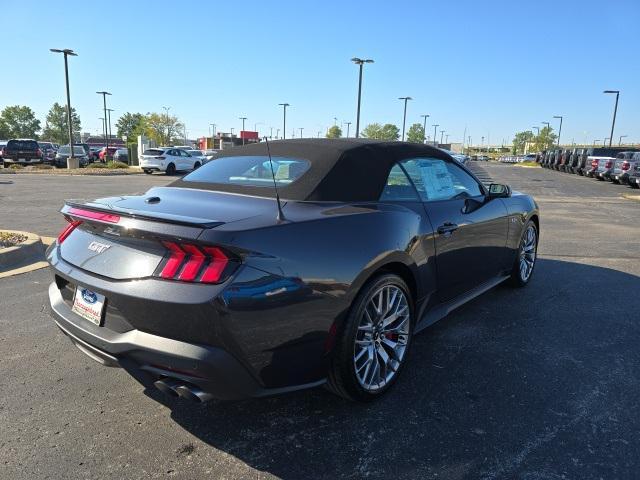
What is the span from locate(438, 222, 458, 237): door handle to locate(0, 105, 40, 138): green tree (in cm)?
12379

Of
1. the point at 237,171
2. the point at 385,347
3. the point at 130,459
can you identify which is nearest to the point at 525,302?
the point at 385,347

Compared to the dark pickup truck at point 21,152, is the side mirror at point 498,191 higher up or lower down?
higher up

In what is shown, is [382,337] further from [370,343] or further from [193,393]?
[193,393]

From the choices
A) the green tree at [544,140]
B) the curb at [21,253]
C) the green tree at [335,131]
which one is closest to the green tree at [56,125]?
the green tree at [335,131]

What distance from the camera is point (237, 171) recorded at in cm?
362

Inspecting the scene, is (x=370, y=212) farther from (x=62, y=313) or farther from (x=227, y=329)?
(x=62, y=313)

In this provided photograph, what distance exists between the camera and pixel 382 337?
3.01 meters

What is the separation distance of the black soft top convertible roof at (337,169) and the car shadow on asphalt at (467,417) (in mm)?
1247

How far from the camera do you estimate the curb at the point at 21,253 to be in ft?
18.6

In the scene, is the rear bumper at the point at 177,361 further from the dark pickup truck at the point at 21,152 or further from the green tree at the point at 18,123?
the green tree at the point at 18,123

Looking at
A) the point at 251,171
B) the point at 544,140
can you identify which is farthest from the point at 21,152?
the point at 544,140

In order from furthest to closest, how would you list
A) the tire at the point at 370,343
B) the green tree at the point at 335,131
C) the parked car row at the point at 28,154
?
the green tree at the point at 335,131, the parked car row at the point at 28,154, the tire at the point at 370,343

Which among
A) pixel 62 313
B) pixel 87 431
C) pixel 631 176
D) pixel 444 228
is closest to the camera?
pixel 87 431

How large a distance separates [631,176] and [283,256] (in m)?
25.4
